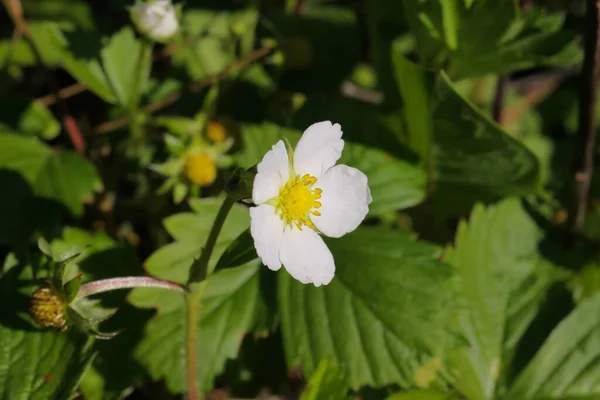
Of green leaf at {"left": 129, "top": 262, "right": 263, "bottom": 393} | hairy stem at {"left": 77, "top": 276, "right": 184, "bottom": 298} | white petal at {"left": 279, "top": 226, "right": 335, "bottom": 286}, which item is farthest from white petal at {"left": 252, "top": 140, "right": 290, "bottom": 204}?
green leaf at {"left": 129, "top": 262, "right": 263, "bottom": 393}

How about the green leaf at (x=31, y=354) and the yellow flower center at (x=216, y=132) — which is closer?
the green leaf at (x=31, y=354)

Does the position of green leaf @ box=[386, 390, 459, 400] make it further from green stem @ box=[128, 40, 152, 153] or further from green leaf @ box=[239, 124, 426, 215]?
green stem @ box=[128, 40, 152, 153]

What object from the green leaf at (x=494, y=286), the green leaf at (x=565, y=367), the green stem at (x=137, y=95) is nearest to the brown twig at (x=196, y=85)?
the green stem at (x=137, y=95)

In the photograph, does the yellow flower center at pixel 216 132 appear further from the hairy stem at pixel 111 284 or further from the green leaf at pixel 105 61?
the hairy stem at pixel 111 284

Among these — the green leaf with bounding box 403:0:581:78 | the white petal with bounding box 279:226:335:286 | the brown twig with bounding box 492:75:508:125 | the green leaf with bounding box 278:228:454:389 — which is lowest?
the green leaf with bounding box 278:228:454:389

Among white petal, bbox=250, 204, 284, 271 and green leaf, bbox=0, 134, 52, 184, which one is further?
green leaf, bbox=0, 134, 52, 184

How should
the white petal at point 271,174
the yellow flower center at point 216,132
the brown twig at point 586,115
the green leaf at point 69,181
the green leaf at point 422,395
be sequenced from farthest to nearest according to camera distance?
the yellow flower center at point 216,132 < the green leaf at point 69,181 < the brown twig at point 586,115 < the green leaf at point 422,395 < the white petal at point 271,174
